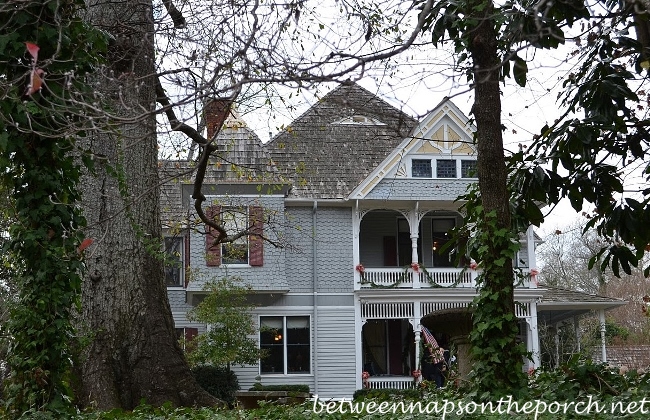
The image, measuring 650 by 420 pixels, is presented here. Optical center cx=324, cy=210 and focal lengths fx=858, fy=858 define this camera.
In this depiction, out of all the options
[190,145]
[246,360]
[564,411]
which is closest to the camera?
[564,411]

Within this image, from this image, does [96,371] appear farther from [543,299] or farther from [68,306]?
[543,299]

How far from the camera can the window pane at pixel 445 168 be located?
2577 centimetres

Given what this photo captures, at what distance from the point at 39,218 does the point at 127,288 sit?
3.37 metres

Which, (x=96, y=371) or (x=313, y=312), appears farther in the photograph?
(x=313, y=312)

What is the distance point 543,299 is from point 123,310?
64.0ft

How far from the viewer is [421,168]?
2586cm

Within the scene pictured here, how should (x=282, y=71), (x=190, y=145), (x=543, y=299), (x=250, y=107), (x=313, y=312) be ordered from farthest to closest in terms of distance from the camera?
(x=543, y=299), (x=313, y=312), (x=190, y=145), (x=250, y=107), (x=282, y=71)

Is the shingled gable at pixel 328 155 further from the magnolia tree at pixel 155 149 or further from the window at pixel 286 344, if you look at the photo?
the magnolia tree at pixel 155 149

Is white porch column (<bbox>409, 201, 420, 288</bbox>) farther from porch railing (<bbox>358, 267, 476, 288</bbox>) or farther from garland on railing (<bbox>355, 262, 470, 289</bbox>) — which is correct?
garland on railing (<bbox>355, 262, 470, 289</bbox>)

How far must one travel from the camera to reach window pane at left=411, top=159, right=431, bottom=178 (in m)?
A: 25.8

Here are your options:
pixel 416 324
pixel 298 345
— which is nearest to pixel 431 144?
pixel 416 324

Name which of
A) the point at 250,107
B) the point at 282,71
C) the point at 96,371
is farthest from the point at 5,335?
the point at 282,71

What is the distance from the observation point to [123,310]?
33.5 ft

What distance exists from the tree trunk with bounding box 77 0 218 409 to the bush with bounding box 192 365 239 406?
12.4 m
